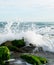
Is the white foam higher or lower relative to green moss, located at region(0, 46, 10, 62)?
lower

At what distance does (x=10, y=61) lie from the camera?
61.5 feet

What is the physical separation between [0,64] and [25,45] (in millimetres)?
8032

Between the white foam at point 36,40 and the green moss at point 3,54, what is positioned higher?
the green moss at point 3,54

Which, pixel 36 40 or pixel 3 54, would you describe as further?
pixel 36 40

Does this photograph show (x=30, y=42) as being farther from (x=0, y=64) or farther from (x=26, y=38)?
(x=0, y=64)

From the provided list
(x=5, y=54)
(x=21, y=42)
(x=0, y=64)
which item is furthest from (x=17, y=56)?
(x=21, y=42)

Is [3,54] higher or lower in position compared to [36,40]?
higher

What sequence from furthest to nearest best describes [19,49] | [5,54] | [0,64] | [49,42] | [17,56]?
1. [49,42]
2. [19,49]
3. [17,56]
4. [5,54]
5. [0,64]

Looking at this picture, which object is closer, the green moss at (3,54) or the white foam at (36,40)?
the green moss at (3,54)

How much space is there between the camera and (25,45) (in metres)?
25.5

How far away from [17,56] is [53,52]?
4197 mm

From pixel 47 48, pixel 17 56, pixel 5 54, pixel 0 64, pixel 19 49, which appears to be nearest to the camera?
pixel 0 64

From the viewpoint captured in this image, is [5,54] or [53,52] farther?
[53,52]

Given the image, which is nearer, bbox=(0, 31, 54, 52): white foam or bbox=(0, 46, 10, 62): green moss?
bbox=(0, 46, 10, 62): green moss
